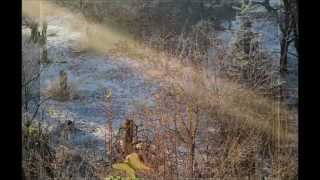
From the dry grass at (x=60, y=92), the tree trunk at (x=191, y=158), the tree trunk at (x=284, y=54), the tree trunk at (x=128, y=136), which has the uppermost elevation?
the tree trunk at (x=284, y=54)

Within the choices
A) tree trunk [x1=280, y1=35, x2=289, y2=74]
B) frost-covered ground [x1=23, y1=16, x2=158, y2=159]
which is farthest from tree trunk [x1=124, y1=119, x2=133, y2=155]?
tree trunk [x1=280, y1=35, x2=289, y2=74]

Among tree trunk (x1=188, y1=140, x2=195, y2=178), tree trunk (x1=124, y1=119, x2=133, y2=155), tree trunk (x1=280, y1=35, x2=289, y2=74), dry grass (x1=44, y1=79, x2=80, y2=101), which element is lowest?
tree trunk (x1=188, y1=140, x2=195, y2=178)

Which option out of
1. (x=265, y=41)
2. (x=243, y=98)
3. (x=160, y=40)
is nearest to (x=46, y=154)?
(x=160, y=40)

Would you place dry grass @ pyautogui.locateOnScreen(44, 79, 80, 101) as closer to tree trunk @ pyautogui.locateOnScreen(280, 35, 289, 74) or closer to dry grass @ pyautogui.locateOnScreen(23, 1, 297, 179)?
dry grass @ pyautogui.locateOnScreen(23, 1, 297, 179)

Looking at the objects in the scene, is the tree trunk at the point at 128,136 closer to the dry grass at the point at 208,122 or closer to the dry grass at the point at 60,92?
the dry grass at the point at 208,122

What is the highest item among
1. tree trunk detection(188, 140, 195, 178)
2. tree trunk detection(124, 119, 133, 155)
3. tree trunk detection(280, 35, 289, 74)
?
tree trunk detection(280, 35, 289, 74)

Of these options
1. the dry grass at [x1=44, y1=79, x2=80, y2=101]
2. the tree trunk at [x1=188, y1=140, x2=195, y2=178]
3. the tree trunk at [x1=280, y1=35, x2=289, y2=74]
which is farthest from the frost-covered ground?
the tree trunk at [x1=280, y1=35, x2=289, y2=74]

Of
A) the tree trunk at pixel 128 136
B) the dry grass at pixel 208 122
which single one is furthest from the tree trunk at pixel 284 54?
the tree trunk at pixel 128 136

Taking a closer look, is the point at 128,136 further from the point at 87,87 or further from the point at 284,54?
the point at 284,54

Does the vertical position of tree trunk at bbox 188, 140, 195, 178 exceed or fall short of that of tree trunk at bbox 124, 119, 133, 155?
it falls short

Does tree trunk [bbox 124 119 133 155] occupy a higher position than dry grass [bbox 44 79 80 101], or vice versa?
dry grass [bbox 44 79 80 101]

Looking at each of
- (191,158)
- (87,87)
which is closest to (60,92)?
(87,87)
